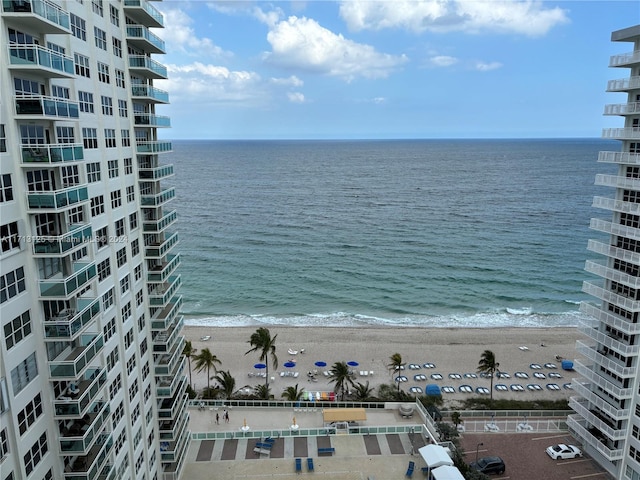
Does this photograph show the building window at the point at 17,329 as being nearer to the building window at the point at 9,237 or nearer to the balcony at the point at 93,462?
the building window at the point at 9,237

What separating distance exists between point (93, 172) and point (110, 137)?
294cm

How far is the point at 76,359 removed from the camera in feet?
65.0

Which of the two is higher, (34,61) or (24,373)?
(34,61)

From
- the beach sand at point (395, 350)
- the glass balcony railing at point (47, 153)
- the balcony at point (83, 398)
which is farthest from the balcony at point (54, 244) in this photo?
the beach sand at point (395, 350)

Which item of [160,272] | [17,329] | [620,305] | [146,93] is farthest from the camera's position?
[620,305]

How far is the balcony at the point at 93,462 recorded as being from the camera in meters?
21.3

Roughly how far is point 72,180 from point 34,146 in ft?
13.4

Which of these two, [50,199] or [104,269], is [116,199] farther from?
[50,199]

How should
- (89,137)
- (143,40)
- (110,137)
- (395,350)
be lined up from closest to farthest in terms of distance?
(89,137), (110,137), (143,40), (395,350)

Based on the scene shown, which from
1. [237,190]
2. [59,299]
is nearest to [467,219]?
[237,190]

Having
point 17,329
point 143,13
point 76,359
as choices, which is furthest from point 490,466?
point 143,13

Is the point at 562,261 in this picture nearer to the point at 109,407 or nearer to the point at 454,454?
the point at 454,454

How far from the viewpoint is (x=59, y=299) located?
1898cm

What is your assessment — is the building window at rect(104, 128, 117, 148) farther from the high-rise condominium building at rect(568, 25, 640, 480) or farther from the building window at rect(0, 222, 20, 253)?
the high-rise condominium building at rect(568, 25, 640, 480)
